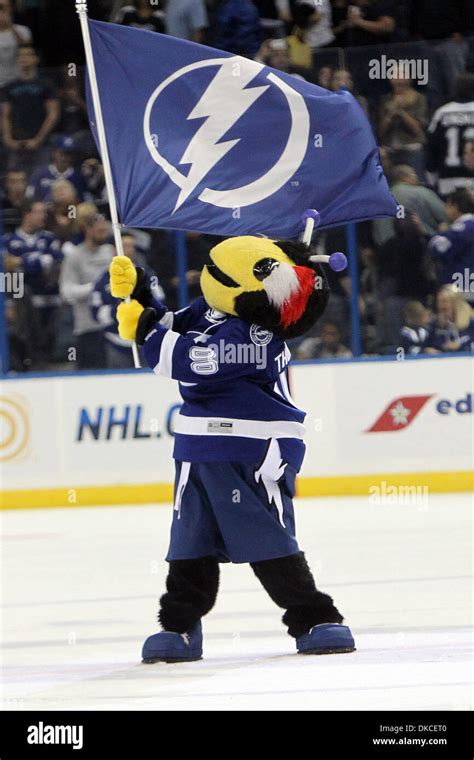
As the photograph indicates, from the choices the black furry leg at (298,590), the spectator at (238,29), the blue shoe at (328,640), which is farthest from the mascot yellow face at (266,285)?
the spectator at (238,29)

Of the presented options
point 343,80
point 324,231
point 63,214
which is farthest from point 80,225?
point 343,80

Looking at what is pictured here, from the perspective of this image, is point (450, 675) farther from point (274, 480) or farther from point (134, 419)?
point (134, 419)

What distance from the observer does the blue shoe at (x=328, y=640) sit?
20.2 feet

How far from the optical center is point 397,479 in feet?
40.4

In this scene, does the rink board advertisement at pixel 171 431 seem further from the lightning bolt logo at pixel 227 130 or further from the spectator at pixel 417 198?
the lightning bolt logo at pixel 227 130

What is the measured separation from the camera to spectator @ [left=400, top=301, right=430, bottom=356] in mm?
12305

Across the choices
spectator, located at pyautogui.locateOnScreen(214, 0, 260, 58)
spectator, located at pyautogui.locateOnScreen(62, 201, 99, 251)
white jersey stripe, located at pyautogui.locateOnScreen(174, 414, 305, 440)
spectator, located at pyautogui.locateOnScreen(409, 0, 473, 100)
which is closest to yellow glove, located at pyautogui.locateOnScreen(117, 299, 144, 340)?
white jersey stripe, located at pyautogui.locateOnScreen(174, 414, 305, 440)

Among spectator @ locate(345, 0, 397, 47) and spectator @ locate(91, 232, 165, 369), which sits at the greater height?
spectator @ locate(345, 0, 397, 47)

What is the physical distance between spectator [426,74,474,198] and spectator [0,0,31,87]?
11.1 ft

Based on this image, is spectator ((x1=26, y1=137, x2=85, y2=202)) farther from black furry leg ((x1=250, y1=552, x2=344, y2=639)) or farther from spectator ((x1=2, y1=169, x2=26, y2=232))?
black furry leg ((x1=250, y1=552, x2=344, y2=639))

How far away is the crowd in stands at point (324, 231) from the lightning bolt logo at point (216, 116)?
4983mm

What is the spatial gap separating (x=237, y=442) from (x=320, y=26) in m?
7.87

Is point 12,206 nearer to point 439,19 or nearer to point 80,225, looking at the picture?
point 80,225

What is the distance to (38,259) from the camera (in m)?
12.3
